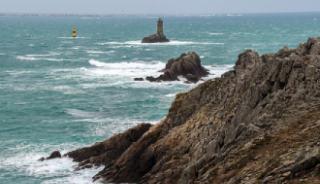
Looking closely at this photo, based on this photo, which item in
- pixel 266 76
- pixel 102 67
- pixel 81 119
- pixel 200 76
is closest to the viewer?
pixel 266 76

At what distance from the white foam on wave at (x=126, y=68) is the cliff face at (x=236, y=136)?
54991mm

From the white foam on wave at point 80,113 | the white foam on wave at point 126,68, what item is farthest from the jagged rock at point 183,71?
the white foam on wave at point 80,113

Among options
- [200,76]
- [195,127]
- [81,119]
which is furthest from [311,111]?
[200,76]

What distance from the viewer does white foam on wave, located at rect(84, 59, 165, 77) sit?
3794 inches

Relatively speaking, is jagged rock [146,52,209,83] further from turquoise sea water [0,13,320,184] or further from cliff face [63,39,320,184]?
cliff face [63,39,320,184]

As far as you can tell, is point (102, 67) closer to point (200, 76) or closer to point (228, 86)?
point (200, 76)

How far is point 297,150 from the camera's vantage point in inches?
733

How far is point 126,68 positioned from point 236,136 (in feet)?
270

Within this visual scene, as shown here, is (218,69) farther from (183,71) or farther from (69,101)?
(69,101)

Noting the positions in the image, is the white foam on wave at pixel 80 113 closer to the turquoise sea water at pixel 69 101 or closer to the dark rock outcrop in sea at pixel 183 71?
the turquoise sea water at pixel 69 101

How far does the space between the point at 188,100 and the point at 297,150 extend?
1804cm

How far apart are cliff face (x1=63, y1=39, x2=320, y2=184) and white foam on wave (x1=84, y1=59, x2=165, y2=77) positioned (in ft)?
180

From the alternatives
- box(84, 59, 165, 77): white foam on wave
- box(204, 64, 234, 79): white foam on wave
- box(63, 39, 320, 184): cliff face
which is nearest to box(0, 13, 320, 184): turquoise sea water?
box(84, 59, 165, 77): white foam on wave

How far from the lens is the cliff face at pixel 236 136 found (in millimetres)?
18938
